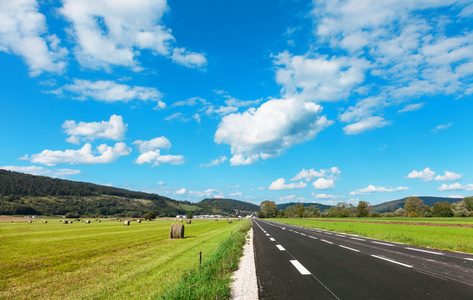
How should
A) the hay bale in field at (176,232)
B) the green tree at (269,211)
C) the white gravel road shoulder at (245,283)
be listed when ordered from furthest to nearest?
the green tree at (269,211), the hay bale in field at (176,232), the white gravel road shoulder at (245,283)

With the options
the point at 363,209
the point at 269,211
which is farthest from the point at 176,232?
the point at 269,211

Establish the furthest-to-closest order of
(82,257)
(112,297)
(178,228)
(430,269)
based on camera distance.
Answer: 1. (178,228)
2. (82,257)
3. (430,269)
4. (112,297)

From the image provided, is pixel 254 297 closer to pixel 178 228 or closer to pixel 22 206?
pixel 178 228

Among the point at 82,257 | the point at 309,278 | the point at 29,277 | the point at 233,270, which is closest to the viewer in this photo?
the point at 309,278

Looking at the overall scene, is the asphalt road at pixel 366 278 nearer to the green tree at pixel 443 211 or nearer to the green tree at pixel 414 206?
the green tree at pixel 443 211

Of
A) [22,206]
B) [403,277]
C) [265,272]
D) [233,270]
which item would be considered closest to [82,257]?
[233,270]

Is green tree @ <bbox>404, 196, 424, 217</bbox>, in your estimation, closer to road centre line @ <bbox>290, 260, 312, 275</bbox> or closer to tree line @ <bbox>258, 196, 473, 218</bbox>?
tree line @ <bbox>258, 196, 473, 218</bbox>

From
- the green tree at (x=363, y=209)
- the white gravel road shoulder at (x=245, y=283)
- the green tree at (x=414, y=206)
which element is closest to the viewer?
the white gravel road shoulder at (x=245, y=283)

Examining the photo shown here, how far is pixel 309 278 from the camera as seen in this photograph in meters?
7.68

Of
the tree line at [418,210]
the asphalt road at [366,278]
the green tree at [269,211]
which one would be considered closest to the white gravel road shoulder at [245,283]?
the asphalt road at [366,278]

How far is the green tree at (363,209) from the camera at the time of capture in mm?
127125

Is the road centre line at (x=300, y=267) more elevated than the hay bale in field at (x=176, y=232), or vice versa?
the road centre line at (x=300, y=267)

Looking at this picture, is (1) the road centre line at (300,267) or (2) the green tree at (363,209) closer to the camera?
(1) the road centre line at (300,267)

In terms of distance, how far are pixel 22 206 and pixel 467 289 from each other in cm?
18913
